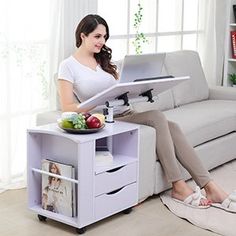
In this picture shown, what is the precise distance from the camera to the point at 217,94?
5.01 meters

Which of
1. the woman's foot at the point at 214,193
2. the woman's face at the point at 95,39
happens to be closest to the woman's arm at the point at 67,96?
the woman's face at the point at 95,39

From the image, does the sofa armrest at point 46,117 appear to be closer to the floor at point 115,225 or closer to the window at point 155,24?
the floor at point 115,225

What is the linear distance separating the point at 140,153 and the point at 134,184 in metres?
0.18

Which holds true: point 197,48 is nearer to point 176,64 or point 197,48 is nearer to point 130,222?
point 176,64

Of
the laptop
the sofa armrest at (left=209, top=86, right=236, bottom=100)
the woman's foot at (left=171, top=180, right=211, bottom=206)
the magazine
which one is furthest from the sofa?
the magazine


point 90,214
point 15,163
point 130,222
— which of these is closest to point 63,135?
point 90,214

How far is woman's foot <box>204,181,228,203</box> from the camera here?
11.5 feet

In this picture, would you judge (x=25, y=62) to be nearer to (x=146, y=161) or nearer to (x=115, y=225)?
(x=146, y=161)

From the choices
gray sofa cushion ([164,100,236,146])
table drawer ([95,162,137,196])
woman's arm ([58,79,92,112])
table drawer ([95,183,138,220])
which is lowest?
table drawer ([95,183,138,220])

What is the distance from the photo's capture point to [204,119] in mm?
4137

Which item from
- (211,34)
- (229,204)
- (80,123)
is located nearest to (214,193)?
(229,204)

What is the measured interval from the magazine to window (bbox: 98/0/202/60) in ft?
5.13

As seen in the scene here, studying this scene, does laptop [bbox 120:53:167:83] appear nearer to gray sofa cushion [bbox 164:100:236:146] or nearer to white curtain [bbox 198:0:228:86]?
gray sofa cushion [bbox 164:100:236:146]

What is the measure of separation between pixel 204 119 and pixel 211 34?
5.01 feet
